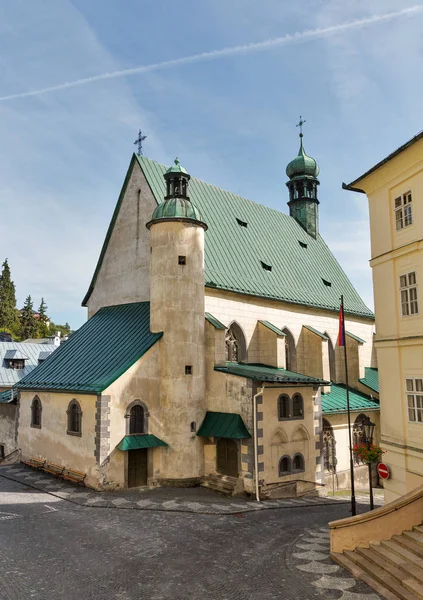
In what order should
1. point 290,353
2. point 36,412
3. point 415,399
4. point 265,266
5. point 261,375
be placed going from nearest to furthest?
point 415,399
point 261,375
point 36,412
point 290,353
point 265,266

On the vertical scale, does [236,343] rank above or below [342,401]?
above

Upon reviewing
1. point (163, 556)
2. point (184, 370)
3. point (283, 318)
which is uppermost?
point (283, 318)

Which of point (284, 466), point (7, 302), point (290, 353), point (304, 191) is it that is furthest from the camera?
point (7, 302)

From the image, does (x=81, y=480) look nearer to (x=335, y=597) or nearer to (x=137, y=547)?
(x=137, y=547)

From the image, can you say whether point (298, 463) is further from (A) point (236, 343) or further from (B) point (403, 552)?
(B) point (403, 552)

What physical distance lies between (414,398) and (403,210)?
20.9ft

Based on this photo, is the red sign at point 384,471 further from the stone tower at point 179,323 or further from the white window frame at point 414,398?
the stone tower at point 179,323

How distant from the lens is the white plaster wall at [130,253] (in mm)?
25922

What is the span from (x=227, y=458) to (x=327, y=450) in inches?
302

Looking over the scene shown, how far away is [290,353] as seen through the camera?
1177 inches

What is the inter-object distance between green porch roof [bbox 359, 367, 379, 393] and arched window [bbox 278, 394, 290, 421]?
10.7 metres

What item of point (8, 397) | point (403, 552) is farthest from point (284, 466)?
point (8, 397)

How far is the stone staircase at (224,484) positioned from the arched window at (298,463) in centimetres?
316

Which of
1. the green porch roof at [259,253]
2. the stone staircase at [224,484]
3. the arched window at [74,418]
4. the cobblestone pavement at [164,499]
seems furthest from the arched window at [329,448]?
the arched window at [74,418]
